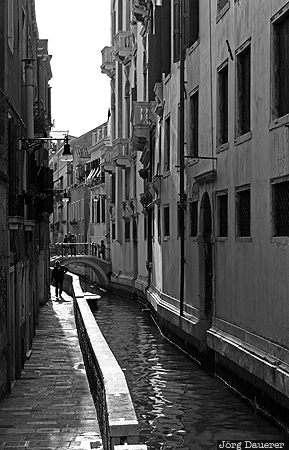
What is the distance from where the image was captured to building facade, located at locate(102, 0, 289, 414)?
39.1 ft

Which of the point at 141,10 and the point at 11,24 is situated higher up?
the point at 141,10

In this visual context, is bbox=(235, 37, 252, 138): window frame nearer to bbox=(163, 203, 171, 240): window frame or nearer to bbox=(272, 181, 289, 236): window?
bbox=(272, 181, 289, 236): window

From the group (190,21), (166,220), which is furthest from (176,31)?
(166,220)

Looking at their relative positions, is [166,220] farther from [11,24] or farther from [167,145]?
[11,24]

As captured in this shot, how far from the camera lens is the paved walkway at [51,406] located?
9.75 meters

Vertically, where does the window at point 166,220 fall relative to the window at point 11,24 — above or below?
below

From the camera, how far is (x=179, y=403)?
45.9ft

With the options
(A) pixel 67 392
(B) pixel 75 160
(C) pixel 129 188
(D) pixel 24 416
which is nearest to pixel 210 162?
(A) pixel 67 392

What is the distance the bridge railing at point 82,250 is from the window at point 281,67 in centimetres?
3494

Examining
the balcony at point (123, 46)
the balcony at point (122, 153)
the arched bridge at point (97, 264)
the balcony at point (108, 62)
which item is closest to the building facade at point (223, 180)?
the balcony at point (123, 46)

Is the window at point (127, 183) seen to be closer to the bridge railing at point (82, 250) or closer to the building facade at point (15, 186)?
the bridge railing at point (82, 250)

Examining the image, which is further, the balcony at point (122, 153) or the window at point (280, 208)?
the balcony at point (122, 153)

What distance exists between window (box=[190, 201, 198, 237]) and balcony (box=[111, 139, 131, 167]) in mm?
19382

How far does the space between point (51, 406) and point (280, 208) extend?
4145mm
